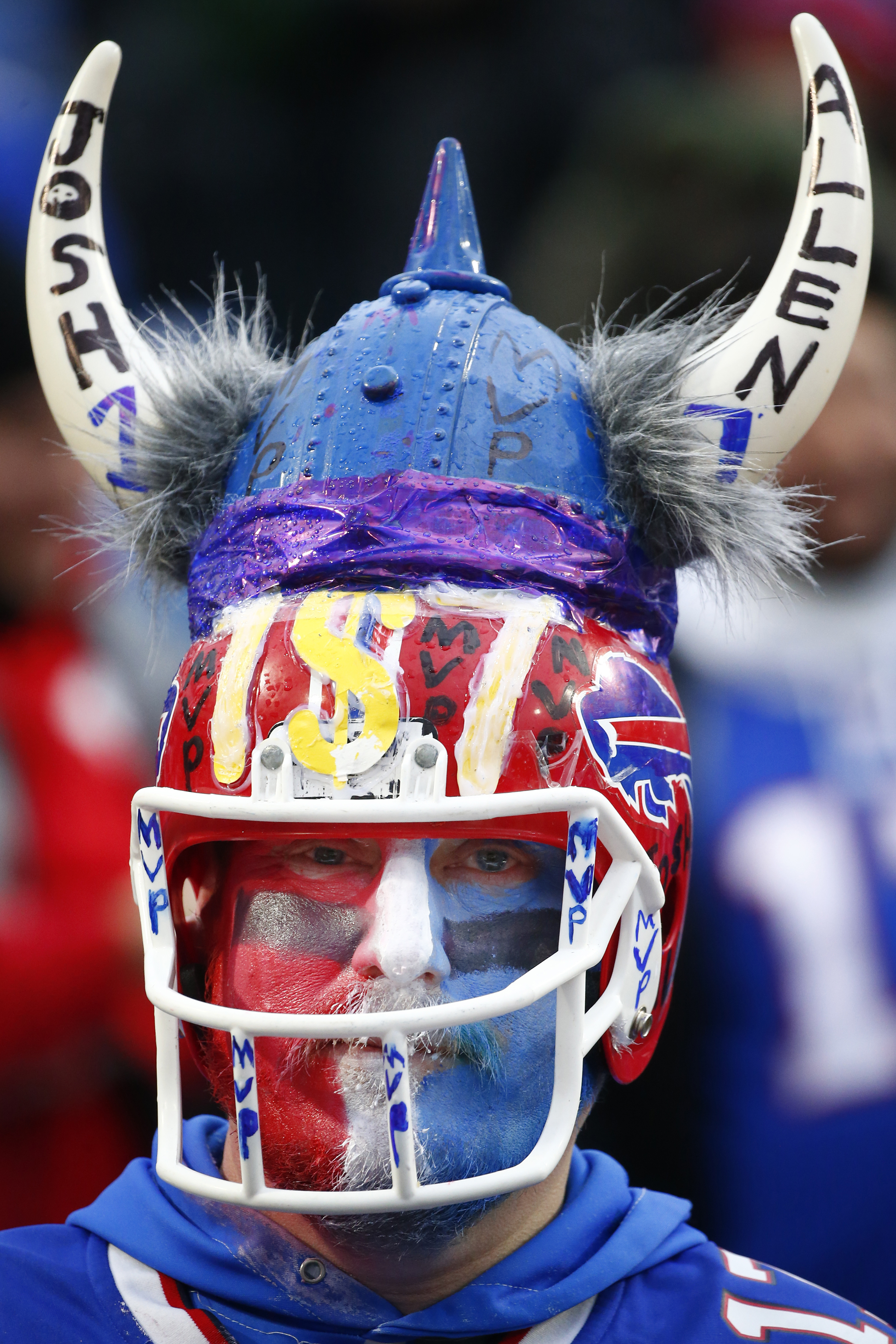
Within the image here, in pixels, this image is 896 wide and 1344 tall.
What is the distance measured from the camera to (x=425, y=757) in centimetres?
149

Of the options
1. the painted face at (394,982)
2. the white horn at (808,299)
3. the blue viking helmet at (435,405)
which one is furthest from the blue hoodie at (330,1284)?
the white horn at (808,299)

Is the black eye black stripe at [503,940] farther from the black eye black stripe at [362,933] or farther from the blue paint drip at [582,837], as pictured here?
the blue paint drip at [582,837]

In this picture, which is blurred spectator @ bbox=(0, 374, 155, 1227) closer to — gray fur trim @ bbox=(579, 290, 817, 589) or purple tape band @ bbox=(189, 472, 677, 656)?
purple tape band @ bbox=(189, 472, 677, 656)

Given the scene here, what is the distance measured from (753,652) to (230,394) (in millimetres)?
1701

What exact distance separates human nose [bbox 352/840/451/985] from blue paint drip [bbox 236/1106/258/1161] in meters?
0.19

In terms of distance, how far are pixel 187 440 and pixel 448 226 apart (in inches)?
18.0

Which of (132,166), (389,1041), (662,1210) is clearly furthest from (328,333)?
(132,166)

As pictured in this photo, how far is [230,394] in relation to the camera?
1.89 meters

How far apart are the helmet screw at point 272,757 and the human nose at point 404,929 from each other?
0.51 ft

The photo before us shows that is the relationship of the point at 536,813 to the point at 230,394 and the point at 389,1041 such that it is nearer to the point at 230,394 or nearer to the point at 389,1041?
the point at 389,1041

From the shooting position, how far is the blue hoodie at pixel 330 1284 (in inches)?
62.9

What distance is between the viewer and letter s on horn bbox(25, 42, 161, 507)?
1.87 metres

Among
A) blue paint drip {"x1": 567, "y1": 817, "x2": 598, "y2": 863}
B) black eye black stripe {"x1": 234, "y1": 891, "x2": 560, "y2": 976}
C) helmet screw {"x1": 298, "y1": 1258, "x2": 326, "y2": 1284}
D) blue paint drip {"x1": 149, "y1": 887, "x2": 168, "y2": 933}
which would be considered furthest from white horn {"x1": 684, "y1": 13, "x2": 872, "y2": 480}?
helmet screw {"x1": 298, "y1": 1258, "x2": 326, "y2": 1284}

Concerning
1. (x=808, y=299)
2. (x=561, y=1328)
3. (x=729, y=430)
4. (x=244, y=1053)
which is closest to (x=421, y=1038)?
(x=244, y=1053)
